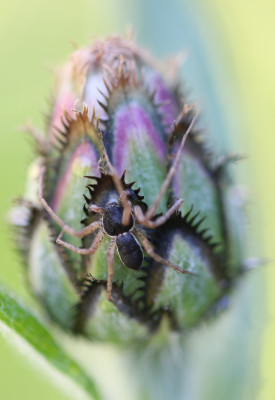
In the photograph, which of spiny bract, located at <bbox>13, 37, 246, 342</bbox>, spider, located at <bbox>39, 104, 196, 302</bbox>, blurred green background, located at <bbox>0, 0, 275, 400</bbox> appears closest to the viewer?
spider, located at <bbox>39, 104, 196, 302</bbox>

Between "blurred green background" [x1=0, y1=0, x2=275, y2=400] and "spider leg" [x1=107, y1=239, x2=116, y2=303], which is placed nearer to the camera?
"spider leg" [x1=107, y1=239, x2=116, y2=303]

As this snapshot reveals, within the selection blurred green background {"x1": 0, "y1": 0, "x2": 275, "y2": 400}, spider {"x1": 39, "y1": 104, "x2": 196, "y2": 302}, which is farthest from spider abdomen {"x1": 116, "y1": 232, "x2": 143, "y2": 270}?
blurred green background {"x1": 0, "y1": 0, "x2": 275, "y2": 400}

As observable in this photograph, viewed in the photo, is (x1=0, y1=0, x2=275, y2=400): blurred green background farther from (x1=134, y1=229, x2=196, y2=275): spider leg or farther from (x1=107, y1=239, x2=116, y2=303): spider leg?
(x1=107, y1=239, x2=116, y2=303): spider leg

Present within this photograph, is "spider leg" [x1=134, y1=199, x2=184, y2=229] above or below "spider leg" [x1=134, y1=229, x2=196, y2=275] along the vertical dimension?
above

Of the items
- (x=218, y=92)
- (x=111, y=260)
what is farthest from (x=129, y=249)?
(x=218, y=92)

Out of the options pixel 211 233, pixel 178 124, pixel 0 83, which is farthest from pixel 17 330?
pixel 0 83

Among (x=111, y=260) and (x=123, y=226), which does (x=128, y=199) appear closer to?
(x=123, y=226)

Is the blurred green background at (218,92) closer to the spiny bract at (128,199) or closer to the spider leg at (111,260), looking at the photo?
the spiny bract at (128,199)

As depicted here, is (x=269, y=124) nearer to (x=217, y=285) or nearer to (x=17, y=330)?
(x=217, y=285)
